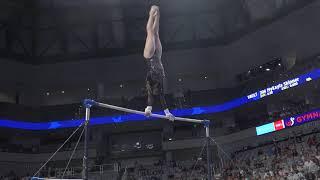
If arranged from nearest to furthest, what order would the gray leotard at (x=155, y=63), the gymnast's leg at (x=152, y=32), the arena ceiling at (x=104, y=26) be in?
the gymnast's leg at (x=152, y=32) < the gray leotard at (x=155, y=63) < the arena ceiling at (x=104, y=26)

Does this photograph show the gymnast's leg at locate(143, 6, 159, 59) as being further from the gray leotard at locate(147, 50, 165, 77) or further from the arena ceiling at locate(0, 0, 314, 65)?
the arena ceiling at locate(0, 0, 314, 65)

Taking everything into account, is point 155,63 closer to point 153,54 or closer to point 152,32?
point 153,54

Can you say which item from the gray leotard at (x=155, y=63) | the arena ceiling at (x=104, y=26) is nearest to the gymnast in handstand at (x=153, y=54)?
the gray leotard at (x=155, y=63)

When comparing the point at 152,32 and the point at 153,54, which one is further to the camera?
the point at 153,54

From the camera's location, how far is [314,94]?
29.0m

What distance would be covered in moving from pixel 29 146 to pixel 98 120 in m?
6.96

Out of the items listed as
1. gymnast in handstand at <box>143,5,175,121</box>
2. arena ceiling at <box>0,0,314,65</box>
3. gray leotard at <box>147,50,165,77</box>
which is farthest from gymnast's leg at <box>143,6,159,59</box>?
arena ceiling at <box>0,0,314,65</box>

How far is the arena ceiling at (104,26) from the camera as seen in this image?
30.0 m

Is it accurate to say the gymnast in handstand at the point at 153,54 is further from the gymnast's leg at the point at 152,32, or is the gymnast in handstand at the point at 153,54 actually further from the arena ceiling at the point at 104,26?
the arena ceiling at the point at 104,26

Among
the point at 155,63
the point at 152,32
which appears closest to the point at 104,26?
the point at 155,63

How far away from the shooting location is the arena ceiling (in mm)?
29969

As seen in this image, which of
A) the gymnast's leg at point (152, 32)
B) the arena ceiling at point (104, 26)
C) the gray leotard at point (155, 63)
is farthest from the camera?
the arena ceiling at point (104, 26)

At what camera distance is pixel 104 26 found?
32969mm

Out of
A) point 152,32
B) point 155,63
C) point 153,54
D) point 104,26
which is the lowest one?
point 155,63
